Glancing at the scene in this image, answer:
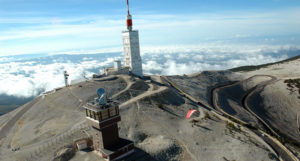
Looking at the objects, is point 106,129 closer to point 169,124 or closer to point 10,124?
point 169,124

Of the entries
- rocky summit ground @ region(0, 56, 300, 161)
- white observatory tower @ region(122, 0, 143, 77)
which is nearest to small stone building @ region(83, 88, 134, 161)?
rocky summit ground @ region(0, 56, 300, 161)

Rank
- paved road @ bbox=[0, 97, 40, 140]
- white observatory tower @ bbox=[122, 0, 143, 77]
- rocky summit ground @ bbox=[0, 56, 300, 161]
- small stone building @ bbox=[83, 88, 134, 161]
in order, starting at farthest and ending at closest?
white observatory tower @ bbox=[122, 0, 143, 77], paved road @ bbox=[0, 97, 40, 140], rocky summit ground @ bbox=[0, 56, 300, 161], small stone building @ bbox=[83, 88, 134, 161]

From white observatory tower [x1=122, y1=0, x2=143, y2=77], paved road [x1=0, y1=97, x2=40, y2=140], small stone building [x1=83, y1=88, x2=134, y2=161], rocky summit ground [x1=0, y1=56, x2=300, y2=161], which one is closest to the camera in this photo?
small stone building [x1=83, y1=88, x2=134, y2=161]

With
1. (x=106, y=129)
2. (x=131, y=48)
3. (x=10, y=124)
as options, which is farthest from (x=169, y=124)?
(x=131, y=48)

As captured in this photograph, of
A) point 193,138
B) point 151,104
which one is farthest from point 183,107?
point 193,138

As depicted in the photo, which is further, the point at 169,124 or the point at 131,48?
the point at 131,48

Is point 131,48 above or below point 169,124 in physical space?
above

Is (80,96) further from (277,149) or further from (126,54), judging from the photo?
(277,149)

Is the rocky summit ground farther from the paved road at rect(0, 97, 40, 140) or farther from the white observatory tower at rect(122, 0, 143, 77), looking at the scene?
the white observatory tower at rect(122, 0, 143, 77)
